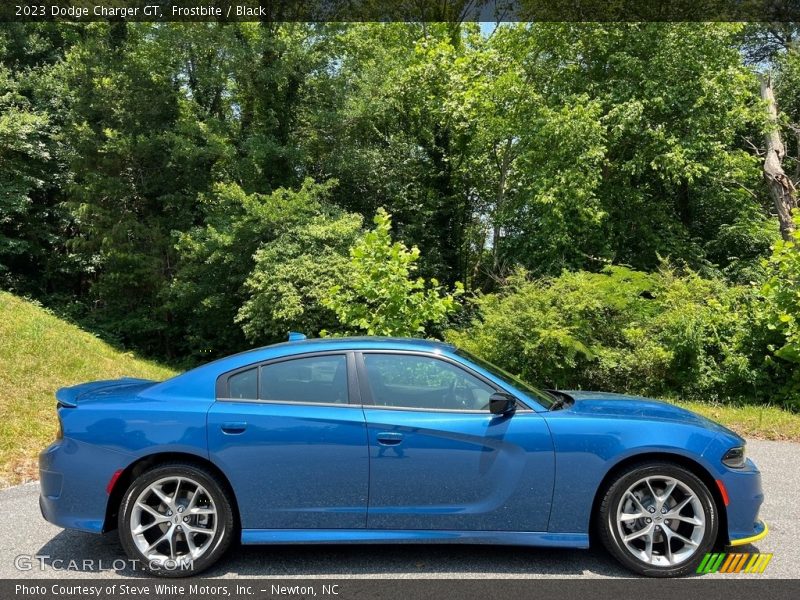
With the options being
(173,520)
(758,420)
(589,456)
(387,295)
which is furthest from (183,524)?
(758,420)

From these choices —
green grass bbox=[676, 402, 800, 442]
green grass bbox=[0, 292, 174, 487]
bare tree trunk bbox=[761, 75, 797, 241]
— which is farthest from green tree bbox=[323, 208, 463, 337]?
bare tree trunk bbox=[761, 75, 797, 241]

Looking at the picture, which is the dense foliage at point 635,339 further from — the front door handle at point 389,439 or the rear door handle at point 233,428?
the rear door handle at point 233,428

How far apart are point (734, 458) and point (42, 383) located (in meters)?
10.1

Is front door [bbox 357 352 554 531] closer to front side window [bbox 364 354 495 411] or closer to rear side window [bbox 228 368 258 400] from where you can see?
front side window [bbox 364 354 495 411]

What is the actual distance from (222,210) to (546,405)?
622 inches

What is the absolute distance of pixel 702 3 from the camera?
15328 mm

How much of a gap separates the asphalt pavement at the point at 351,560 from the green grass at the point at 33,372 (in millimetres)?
2330

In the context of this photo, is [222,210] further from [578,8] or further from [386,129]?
[578,8]

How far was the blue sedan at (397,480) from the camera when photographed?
3756mm

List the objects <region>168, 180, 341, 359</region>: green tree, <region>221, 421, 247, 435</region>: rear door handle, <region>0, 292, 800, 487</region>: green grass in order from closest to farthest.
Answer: <region>221, 421, 247, 435</region>: rear door handle, <region>0, 292, 800, 487</region>: green grass, <region>168, 180, 341, 359</region>: green tree

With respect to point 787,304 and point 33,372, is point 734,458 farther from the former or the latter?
point 33,372

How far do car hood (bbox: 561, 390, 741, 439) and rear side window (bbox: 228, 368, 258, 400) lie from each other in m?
2.14

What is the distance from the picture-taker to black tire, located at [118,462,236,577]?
3764mm

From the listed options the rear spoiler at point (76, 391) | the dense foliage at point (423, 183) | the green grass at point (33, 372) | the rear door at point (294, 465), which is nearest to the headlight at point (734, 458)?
the rear door at point (294, 465)
